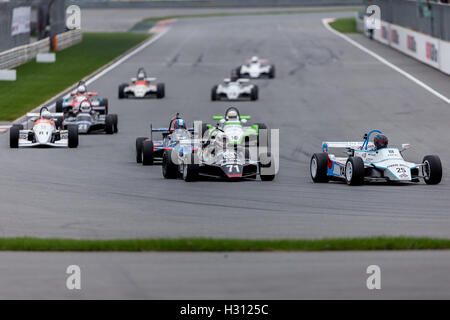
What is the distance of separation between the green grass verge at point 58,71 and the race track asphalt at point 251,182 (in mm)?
2014

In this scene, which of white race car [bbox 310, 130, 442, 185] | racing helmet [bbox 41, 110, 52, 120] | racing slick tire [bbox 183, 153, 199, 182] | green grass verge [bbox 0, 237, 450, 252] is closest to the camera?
green grass verge [bbox 0, 237, 450, 252]

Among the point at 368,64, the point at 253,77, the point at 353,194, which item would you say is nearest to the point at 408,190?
the point at 353,194

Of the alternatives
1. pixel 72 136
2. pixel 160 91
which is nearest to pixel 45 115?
pixel 72 136

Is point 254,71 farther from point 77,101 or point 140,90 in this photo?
point 77,101

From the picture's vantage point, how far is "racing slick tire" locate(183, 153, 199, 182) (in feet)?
70.0

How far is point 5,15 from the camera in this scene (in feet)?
169

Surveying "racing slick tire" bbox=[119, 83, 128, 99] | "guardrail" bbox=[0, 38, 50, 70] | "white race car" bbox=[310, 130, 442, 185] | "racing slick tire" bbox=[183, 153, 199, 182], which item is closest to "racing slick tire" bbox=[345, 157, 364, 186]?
"white race car" bbox=[310, 130, 442, 185]

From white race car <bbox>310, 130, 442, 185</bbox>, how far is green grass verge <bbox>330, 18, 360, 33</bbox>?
56.0 meters

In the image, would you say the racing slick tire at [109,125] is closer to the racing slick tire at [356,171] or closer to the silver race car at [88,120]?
the silver race car at [88,120]

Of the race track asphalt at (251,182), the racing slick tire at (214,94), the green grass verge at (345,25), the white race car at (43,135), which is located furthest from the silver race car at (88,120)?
the green grass verge at (345,25)

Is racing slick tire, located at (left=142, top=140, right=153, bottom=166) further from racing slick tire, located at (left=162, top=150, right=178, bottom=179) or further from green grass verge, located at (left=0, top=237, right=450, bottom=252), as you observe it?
green grass verge, located at (left=0, top=237, right=450, bottom=252)

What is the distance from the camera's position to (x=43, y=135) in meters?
27.4

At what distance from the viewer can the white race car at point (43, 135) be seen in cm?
2733

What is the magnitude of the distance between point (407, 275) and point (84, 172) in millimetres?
11879
